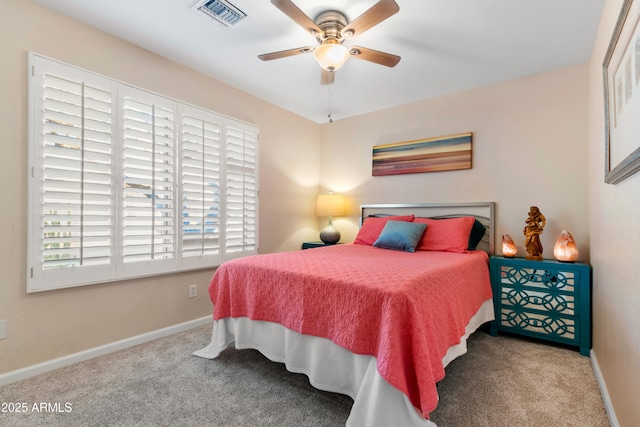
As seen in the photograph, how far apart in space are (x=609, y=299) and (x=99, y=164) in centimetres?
355

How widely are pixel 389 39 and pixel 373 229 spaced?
6.39 feet

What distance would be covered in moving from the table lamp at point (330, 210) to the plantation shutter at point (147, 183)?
6.28ft

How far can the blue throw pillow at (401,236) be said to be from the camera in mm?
2961

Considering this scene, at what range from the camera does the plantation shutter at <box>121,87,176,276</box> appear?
2.46m

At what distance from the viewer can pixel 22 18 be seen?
2.00m

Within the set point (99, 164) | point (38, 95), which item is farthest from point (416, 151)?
point (38, 95)

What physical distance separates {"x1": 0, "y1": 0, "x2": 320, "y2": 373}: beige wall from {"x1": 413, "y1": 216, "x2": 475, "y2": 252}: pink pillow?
2327mm

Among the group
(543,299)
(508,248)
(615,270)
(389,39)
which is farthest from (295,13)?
(543,299)

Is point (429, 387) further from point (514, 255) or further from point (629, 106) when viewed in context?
point (514, 255)

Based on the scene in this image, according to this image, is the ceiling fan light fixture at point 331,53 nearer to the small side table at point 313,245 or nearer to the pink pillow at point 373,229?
the pink pillow at point 373,229

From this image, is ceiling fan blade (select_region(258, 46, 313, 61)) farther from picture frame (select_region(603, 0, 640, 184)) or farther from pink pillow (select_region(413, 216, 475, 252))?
pink pillow (select_region(413, 216, 475, 252))

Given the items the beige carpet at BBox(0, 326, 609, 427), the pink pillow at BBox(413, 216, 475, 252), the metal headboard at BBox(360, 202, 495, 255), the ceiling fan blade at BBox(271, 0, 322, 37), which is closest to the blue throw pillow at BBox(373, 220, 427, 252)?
the pink pillow at BBox(413, 216, 475, 252)

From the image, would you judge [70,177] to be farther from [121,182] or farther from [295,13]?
[295,13]

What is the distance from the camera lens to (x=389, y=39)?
7.82 ft
